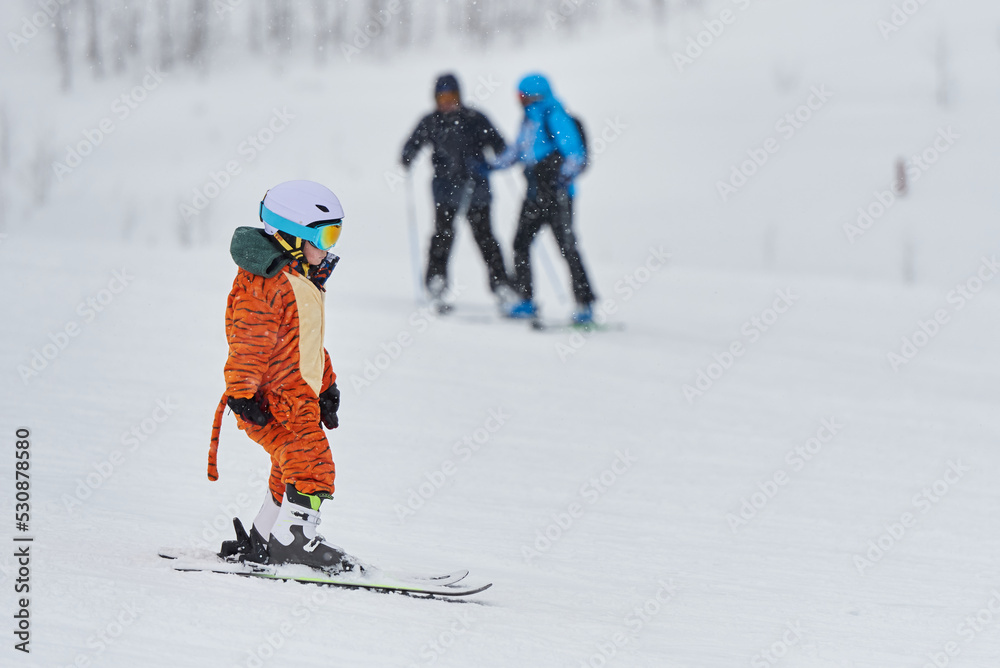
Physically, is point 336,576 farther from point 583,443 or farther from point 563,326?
point 563,326

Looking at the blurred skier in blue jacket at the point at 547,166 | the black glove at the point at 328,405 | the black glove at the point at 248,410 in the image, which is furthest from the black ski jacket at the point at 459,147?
the black glove at the point at 248,410

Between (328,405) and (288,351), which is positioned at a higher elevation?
(288,351)

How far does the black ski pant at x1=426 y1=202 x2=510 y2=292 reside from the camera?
28.9ft

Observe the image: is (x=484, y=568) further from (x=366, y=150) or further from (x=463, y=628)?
(x=366, y=150)

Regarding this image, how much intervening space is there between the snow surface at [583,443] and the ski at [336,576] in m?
0.07

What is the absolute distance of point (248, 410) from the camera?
309cm

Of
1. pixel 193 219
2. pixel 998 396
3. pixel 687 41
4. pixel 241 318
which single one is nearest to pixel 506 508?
pixel 241 318

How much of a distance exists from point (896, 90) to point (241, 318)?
19.2 meters

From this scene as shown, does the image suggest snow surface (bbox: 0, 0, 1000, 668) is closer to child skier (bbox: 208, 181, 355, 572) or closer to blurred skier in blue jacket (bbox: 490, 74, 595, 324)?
child skier (bbox: 208, 181, 355, 572)

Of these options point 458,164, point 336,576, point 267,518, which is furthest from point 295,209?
point 458,164

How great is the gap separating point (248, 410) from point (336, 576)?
24.2 inches

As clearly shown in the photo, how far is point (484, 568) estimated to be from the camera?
3.97 meters

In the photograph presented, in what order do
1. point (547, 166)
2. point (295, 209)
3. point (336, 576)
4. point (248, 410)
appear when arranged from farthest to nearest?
point (547, 166)
point (336, 576)
point (295, 209)
point (248, 410)

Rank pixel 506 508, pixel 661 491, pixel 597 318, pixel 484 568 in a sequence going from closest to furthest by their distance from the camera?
1. pixel 484 568
2. pixel 506 508
3. pixel 661 491
4. pixel 597 318
